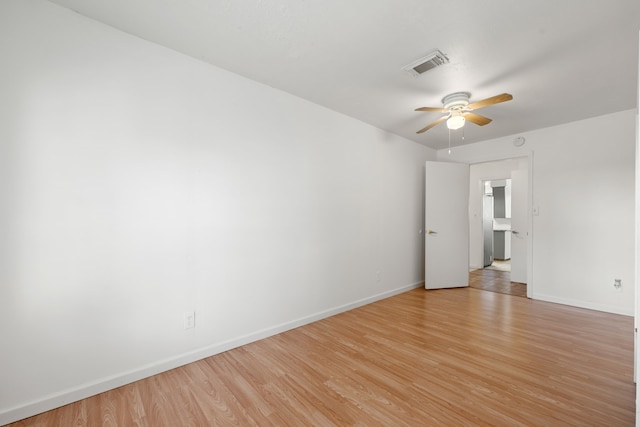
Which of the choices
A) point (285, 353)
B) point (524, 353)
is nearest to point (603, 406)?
point (524, 353)

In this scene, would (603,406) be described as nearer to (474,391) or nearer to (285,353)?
(474,391)

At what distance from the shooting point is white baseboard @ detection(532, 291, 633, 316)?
321 cm

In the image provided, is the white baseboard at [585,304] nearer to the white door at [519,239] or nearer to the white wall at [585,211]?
the white wall at [585,211]

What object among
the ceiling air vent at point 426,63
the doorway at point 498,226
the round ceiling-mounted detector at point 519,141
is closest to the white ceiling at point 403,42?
the ceiling air vent at point 426,63

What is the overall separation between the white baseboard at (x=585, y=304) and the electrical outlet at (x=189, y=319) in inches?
183

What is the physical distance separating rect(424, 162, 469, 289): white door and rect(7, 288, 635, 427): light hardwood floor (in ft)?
5.02

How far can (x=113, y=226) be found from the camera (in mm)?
1834

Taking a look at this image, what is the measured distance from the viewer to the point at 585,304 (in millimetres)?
3469

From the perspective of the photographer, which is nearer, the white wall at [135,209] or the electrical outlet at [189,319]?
the white wall at [135,209]

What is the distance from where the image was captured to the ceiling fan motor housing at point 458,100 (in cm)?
269

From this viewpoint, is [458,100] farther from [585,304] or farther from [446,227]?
[585,304]

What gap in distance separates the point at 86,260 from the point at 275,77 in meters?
2.15

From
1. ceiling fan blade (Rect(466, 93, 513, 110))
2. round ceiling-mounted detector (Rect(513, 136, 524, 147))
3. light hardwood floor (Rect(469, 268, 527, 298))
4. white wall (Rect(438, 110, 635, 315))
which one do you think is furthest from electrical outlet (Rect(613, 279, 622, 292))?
ceiling fan blade (Rect(466, 93, 513, 110))

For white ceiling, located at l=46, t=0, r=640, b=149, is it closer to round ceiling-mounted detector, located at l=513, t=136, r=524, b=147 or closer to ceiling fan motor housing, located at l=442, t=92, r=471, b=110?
ceiling fan motor housing, located at l=442, t=92, r=471, b=110
